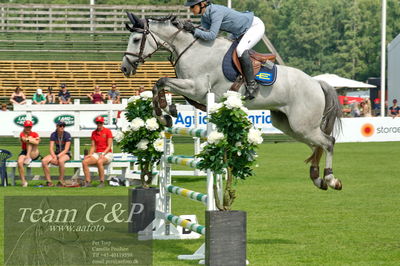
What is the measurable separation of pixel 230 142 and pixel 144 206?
2.51m

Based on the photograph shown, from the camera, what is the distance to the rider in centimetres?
900

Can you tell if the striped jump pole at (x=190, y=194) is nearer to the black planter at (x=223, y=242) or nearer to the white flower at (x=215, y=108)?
the black planter at (x=223, y=242)

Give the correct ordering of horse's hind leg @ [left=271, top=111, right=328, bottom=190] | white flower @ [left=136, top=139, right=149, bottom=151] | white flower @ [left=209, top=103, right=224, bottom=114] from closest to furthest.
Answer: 1. white flower @ [left=209, top=103, right=224, bottom=114]
2. white flower @ [left=136, top=139, right=149, bottom=151]
3. horse's hind leg @ [left=271, top=111, right=328, bottom=190]

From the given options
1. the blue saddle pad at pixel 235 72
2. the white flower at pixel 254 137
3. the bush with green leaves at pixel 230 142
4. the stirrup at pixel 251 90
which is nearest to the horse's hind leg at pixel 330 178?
the blue saddle pad at pixel 235 72

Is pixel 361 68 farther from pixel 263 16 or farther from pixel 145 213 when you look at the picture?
pixel 145 213

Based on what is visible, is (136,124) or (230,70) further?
(136,124)

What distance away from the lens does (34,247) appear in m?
7.12

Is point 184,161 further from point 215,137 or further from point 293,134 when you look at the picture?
A: point 293,134

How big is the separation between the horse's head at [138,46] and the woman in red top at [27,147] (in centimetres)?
670

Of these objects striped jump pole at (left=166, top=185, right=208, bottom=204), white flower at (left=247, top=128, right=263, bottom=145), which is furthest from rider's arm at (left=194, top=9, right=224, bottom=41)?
white flower at (left=247, top=128, right=263, bottom=145)

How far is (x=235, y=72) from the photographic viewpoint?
360 inches

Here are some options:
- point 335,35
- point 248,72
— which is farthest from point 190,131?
point 335,35

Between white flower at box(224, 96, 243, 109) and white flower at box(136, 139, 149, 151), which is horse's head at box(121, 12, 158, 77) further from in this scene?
white flower at box(224, 96, 243, 109)

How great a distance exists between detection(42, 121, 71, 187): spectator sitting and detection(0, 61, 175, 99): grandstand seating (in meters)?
16.8
